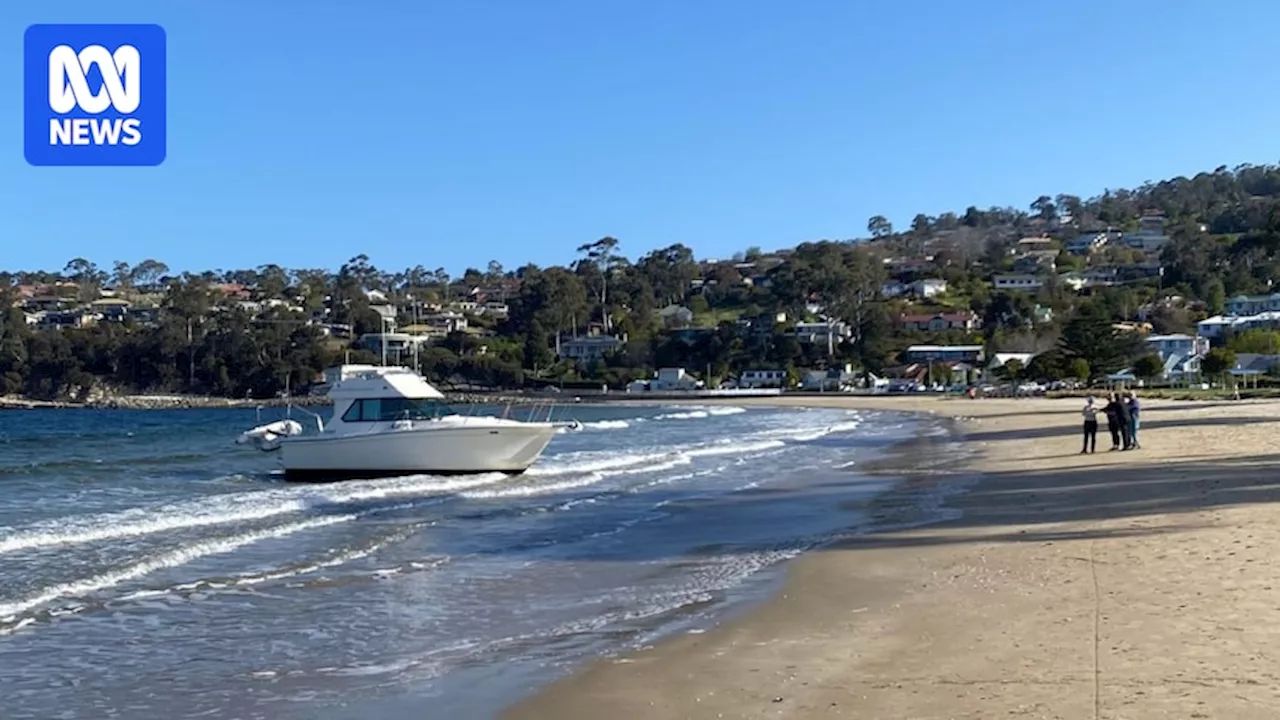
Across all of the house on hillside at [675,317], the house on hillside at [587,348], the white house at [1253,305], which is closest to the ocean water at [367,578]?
the white house at [1253,305]

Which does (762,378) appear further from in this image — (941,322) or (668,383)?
(941,322)

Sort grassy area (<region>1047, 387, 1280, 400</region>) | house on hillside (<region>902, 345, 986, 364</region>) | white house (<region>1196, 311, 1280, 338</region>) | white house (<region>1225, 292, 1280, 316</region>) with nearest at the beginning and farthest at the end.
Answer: grassy area (<region>1047, 387, 1280, 400</region>), white house (<region>1196, 311, 1280, 338</region>), white house (<region>1225, 292, 1280, 316</region>), house on hillside (<region>902, 345, 986, 364</region>)

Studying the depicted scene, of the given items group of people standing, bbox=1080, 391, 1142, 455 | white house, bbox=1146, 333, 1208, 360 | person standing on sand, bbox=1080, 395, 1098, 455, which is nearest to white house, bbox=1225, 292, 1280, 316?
white house, bbox=1146, 333, 1208, 360

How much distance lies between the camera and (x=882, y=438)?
40.2m

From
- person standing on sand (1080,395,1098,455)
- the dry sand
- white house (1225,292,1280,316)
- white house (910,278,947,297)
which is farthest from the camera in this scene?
white house (910,278,947,297)

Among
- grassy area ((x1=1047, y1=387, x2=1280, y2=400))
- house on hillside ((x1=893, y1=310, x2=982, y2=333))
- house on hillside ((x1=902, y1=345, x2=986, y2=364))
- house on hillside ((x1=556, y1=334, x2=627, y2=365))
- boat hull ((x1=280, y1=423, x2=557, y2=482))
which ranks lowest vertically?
boat hull ((x1=280, y1=423, x2=557, y2=482))

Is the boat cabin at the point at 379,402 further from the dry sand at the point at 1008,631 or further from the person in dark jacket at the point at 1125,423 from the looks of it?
the person in dark jacket at the point at 1125,423

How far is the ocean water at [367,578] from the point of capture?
Result: 8.25 m

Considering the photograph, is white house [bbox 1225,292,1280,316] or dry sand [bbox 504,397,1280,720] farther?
Result: white house [bbox 1225,292,1280,316]

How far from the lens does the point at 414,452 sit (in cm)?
2452

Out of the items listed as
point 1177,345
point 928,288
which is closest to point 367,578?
point 1177,345

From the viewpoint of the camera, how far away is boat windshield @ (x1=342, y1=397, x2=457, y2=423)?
25172mm

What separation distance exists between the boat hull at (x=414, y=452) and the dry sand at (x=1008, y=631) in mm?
10971

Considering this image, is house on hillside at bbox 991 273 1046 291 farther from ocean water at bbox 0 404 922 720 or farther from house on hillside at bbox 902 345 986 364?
ocean water at bbox 0 404 922 720
